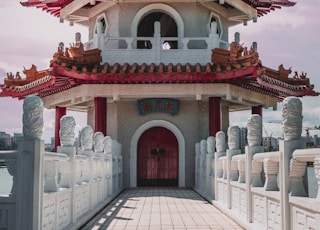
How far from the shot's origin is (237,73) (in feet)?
47.4

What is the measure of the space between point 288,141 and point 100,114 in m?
11.4

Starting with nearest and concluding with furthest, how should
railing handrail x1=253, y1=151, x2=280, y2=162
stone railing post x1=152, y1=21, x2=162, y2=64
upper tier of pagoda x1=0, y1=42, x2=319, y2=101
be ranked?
railing handrail x1=253, y1=151, x2=280, y2=162 < upper tier of pagoda x1=0, y1=42, x2=319, y2=101 < stone railing post x1=152, y1=21, x2=162, y2=64

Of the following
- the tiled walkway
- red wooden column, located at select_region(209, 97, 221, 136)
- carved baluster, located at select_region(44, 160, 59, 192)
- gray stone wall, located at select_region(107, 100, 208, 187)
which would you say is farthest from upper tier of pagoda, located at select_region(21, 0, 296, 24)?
carved baluster, located at select_region(44, 160, 59, 192)

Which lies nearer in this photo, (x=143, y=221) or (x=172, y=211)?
(x=143, y=221)

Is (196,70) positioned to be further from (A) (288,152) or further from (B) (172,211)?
Answer: (A) (288,152)

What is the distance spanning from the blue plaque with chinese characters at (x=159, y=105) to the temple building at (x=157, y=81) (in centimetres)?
4

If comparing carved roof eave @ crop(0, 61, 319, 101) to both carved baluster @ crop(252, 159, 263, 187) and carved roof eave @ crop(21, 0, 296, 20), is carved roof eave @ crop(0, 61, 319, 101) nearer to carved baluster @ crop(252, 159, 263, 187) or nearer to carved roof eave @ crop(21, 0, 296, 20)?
carved roof eave @ crop(21, 0, 296, 20)

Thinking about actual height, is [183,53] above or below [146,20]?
below

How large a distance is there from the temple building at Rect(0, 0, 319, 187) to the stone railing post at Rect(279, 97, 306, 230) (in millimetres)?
8681

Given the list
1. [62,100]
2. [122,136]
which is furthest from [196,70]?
[62,100]

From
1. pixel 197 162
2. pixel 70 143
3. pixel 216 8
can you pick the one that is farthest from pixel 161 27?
pixel 70 143

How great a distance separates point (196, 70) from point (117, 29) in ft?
14.3

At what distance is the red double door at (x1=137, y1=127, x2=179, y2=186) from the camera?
17344 mm

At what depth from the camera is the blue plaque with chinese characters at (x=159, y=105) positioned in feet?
55.4
